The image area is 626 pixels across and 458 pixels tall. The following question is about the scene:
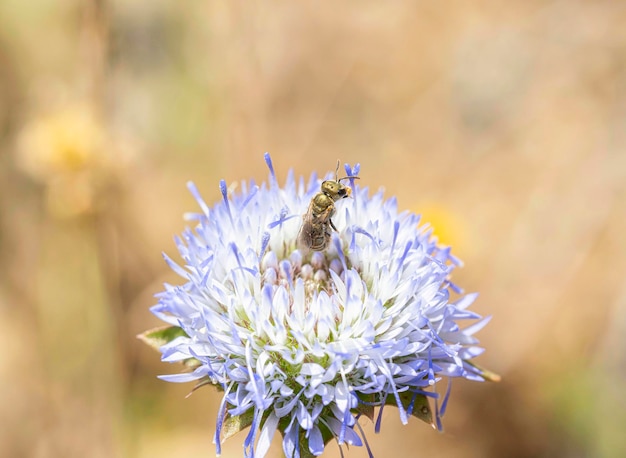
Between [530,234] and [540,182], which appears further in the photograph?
[540,182]

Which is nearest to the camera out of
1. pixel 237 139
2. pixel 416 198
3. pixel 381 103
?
pixel 237 139

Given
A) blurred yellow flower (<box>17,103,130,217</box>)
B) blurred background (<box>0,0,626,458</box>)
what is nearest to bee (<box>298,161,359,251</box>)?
blurred background (<box>0,0,626,458</box>)

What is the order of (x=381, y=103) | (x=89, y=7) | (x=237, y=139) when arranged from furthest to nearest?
(x=381, y=103), (x=237, y=139), (x=89, y=7)

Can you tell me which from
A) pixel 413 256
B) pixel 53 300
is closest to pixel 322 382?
pixel 413 256

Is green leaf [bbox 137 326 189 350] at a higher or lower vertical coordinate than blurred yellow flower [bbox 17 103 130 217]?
lower

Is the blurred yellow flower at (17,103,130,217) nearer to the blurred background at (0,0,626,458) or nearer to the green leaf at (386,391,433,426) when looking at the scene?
the blurred background at (0,0,626,458)

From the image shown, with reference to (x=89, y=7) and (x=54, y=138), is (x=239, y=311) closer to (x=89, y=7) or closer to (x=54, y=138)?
(x=89, y=7)

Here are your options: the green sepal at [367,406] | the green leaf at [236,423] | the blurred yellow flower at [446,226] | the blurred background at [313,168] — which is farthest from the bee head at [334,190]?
the blurred yellow flower at [446,226]

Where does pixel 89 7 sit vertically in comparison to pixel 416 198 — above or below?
above
